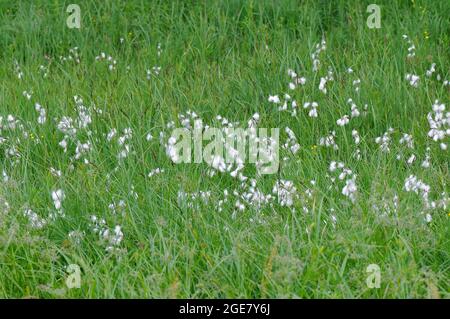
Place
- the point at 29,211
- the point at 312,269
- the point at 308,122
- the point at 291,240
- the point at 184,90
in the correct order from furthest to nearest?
the point at 184,90 < the point at 308,122 < the point at 29,211 < the point at 291,240 < the point at 312,269

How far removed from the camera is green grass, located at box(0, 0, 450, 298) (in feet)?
14.6

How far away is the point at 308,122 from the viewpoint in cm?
649

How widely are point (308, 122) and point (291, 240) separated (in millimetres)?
1990

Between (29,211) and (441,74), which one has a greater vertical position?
(441,74)

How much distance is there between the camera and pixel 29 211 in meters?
5.09

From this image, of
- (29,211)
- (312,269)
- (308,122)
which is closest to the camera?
(312,269)

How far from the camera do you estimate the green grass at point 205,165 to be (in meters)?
4.46

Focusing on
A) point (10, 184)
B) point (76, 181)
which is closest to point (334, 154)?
point (76, 181)

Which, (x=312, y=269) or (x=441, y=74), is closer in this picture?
(x=312, y=269)

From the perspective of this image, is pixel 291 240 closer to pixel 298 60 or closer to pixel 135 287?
A: pixel 135 287

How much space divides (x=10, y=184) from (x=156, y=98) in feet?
5.90

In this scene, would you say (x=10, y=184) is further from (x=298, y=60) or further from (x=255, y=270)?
(x=298, y=60)

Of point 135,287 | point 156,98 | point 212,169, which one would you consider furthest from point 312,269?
point 156,98

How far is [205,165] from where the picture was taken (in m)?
5.76
